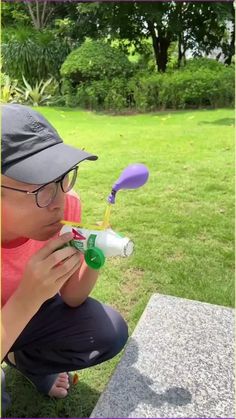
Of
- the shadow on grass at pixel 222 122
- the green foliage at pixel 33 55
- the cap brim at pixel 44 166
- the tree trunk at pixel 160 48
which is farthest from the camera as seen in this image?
the green foliage at pixel 33 55

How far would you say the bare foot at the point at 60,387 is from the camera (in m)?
1.71

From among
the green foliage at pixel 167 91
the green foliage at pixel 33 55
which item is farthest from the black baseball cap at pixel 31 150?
the green foliage at pixel 33 55

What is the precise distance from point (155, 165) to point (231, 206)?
1.23 metres

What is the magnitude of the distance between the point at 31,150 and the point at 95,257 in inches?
12.0

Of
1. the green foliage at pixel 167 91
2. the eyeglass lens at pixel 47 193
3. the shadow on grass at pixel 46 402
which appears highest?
the eyeglass lens at pixel 47 193

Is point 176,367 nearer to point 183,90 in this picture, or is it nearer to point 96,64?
point 183,90

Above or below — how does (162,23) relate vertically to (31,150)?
above

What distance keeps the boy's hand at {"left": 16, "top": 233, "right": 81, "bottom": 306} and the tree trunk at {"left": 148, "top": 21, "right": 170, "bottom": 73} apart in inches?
401

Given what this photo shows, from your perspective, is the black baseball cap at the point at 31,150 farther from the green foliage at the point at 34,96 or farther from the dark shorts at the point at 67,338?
the green foliage at the point at 34,96

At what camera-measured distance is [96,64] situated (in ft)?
30.9

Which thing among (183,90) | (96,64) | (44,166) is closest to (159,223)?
(44,166)

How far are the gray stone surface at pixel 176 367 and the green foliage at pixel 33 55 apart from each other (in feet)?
33.0

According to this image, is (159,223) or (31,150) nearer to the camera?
(31,150)

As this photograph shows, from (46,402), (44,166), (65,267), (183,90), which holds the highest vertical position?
(44,166)
